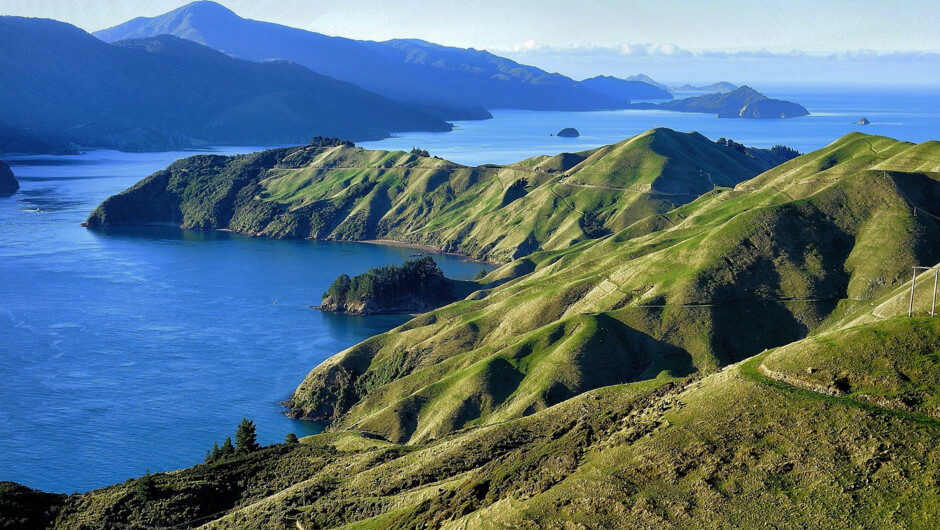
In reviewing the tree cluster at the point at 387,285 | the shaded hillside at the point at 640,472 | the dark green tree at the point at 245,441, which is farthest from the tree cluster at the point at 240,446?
the tree cluster at the point at 387,285

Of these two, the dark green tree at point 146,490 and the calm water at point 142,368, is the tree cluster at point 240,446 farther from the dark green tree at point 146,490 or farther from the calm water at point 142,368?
the dark green tree at point 146,490

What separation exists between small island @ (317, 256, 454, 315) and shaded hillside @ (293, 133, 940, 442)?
36291 mm

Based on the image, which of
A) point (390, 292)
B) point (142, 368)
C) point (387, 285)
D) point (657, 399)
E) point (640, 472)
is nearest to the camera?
point (640, 472)

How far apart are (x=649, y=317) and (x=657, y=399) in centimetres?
4427

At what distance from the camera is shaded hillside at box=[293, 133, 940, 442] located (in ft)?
350

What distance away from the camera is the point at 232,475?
83.9 meters

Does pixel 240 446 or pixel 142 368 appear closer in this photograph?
pixel 240 446

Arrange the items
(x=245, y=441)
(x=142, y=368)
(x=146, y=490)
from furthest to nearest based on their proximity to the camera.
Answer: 1. (x=142, y=368)
2. (x=245, y=441)
3. (x=146, y=490)

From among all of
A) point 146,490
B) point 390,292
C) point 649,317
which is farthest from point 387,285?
point 146,490

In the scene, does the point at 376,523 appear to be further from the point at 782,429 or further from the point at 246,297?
the point at 246,297

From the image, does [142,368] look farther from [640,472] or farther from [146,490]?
[640,472]

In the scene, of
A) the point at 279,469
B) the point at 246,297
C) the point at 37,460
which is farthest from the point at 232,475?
the point at 246,297

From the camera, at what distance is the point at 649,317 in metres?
113

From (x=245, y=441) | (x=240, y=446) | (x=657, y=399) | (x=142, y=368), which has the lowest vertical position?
(x=142, y=368)
